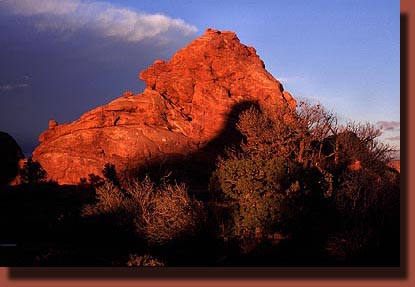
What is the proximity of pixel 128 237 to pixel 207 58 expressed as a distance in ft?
114

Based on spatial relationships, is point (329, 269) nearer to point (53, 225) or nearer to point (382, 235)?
point (382, 235)

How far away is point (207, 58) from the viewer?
168ft

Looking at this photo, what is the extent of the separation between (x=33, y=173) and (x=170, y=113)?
13069mm

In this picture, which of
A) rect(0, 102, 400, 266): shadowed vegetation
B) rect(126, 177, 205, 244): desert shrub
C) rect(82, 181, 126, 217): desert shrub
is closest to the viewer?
rect(0, 102, 400, 266): shadowed vegetation

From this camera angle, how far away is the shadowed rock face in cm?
4378

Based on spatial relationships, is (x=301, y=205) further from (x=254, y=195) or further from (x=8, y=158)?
(x=8, y=158)

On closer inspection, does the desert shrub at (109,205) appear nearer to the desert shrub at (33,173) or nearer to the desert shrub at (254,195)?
the desert shrub at (254,195)

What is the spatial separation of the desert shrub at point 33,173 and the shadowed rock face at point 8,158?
2682 mm

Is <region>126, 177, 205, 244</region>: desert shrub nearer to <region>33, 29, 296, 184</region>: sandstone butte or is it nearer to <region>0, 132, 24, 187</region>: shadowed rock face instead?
<region>33, 29, 296, 184</region>: sandstone butte

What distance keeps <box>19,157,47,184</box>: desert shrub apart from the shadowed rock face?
106 inches

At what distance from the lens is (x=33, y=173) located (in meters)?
41.0

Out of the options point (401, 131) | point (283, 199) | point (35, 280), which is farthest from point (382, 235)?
point (35, 280)

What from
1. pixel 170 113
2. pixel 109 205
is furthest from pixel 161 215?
pixel 170 113

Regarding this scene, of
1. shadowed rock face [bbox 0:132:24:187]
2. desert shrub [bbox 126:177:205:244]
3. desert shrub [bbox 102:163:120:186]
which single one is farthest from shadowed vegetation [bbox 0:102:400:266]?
shadowed rock face [bbox 0:132:24:187]
